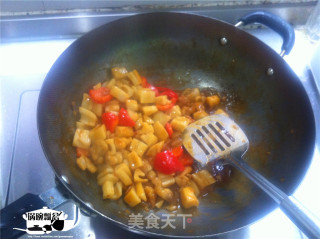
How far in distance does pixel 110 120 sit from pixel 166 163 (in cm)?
25

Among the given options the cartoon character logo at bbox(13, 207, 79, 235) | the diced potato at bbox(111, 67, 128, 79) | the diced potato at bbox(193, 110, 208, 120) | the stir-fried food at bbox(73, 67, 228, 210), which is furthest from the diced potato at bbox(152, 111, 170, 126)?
the cartoon character logo at bbox(13, 207, 79, 235)

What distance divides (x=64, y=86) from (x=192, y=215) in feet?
2.02

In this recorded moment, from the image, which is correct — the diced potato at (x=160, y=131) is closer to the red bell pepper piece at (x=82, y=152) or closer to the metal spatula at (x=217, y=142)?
the metal spatula at (x=217, y=142)

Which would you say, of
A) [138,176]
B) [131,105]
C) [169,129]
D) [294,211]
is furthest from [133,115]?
[294,211]

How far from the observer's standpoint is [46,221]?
0.92 meters

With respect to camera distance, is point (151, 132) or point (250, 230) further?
point (151, 132)

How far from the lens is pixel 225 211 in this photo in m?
1.00

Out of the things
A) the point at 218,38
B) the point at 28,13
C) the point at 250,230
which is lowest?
the point at 250,230

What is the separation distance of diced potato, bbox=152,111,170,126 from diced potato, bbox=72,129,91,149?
266 mm

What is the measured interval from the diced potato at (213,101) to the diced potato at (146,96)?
0.22 metres

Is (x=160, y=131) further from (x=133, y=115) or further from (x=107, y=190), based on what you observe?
(x=107, y=190)

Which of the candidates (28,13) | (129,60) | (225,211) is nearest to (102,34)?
(129,60)

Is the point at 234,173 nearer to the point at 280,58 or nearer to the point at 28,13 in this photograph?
the point at 280,58

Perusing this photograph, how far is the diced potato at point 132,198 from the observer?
974 mm
